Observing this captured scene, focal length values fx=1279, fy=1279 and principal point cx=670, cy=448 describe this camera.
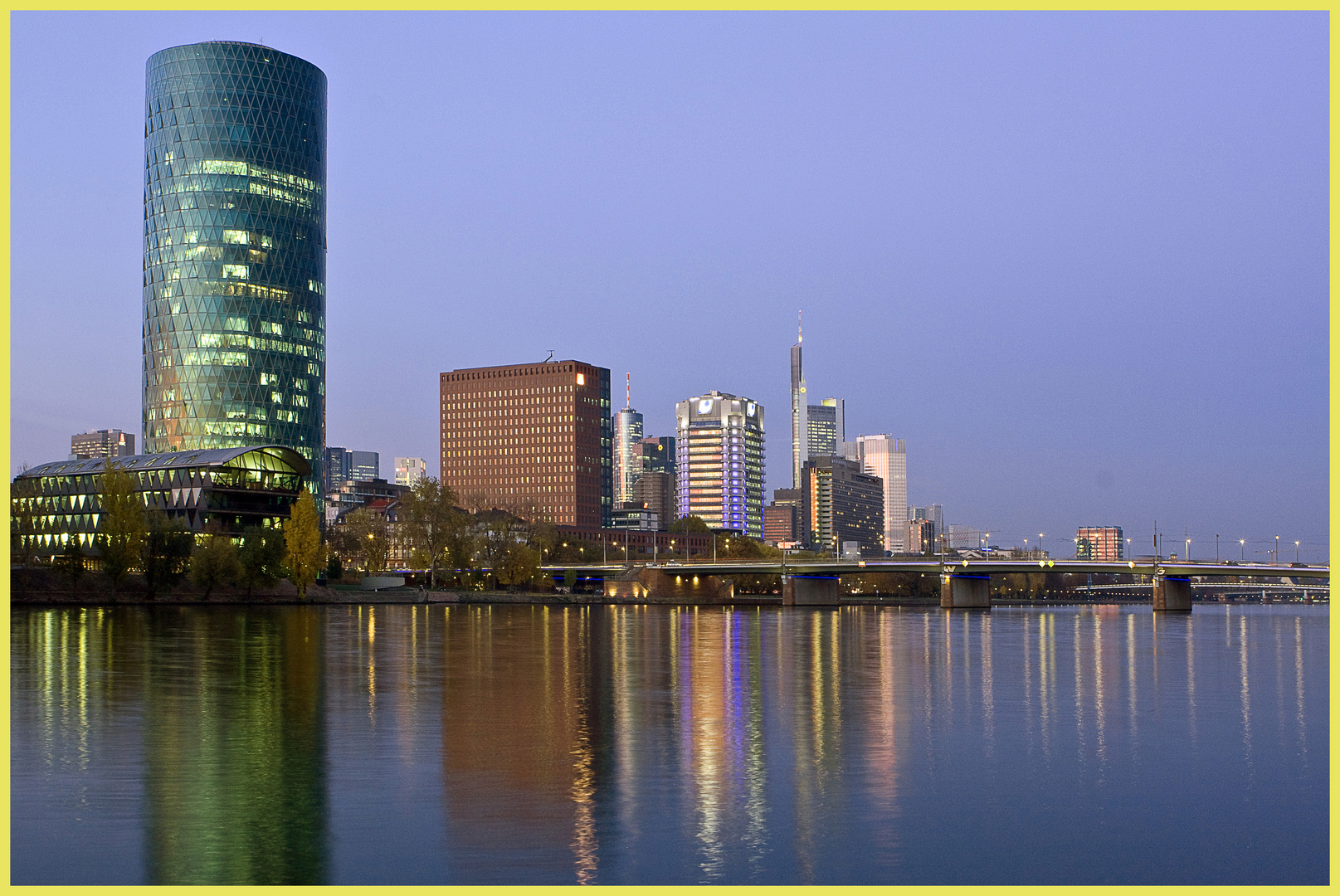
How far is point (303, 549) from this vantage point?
15912 centimetres

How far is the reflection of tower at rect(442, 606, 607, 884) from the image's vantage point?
1827 centimetres

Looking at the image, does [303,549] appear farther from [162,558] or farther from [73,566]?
[73,566]

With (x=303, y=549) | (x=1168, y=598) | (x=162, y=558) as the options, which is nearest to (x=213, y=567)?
(x=162, y=558)

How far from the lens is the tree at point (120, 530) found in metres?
132

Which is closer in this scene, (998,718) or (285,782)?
(285,782)

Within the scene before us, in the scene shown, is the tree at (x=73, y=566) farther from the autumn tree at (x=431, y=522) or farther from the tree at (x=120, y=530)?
the autumn tree at (x=431, y=522)

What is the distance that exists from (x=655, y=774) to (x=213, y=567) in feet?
409

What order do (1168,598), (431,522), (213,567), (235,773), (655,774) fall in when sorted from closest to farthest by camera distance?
(235,773), (655,774), (213,567), (431,522), (1168,598)

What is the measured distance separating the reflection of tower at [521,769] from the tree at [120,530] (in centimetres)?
9046

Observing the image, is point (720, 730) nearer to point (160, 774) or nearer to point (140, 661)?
point (160, 774)

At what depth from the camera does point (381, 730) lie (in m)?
31.5

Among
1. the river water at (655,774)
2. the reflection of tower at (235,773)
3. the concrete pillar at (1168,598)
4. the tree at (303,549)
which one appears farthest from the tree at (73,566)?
the concrete pillar at (1168,598)

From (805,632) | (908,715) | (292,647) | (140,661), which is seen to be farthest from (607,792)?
(805,632)

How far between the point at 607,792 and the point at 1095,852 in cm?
847
